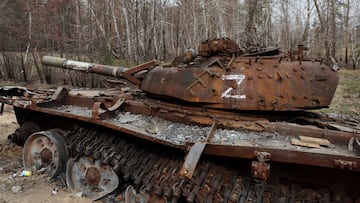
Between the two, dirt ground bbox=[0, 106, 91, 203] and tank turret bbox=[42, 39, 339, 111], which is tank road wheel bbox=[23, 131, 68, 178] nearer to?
dirt ground bbox=[0, 106, 91, 203]

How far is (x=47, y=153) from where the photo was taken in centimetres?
661

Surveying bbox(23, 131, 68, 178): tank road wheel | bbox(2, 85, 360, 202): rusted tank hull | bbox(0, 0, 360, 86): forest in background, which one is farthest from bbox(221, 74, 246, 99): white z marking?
bbox(0, 0, 360, 86): forest in background

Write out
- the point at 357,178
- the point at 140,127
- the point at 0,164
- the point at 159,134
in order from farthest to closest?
1. the point at 0,164
2. the point at 140,127
3. the point at 159,134
4. the point at 357,178

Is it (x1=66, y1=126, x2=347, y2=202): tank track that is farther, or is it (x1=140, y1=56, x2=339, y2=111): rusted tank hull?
(x1=140, y1=56, x2=339, y2=111): rusted tank hull

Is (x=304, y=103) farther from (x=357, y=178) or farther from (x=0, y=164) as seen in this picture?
(x=0, y=164)

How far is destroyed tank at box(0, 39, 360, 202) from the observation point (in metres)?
4.17

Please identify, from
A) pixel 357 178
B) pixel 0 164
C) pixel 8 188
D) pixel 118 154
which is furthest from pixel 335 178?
pixel 0 164

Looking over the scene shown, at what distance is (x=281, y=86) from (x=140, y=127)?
7.05 feet

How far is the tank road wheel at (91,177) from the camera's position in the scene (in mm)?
5695

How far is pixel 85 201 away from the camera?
5555 mm

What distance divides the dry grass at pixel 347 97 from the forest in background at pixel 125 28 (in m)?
1.84

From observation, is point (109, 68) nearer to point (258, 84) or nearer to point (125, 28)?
point (258, 84)

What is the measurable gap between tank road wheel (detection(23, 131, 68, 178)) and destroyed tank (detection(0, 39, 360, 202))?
0.02 metres

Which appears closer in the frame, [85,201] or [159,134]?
[159,134]
